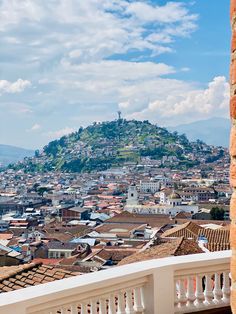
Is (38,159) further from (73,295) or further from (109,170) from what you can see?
(73,295)

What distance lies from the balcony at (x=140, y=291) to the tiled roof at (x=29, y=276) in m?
1.48

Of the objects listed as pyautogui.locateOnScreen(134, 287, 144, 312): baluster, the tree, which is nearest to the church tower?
the tree

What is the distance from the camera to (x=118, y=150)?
11406 centimetres

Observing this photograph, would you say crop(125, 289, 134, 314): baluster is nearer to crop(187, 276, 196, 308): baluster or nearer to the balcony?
the balcony

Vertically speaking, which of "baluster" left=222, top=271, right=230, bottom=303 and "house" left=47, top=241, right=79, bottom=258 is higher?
"baluster" left=222, top=271, right=230, bottom=303

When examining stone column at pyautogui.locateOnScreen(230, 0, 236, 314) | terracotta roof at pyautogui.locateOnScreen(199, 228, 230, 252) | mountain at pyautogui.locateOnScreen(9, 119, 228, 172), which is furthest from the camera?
mountain at pyautogui.locateOnScreen(9, 119, 228, 172)

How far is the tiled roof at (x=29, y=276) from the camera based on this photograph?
12.8ft

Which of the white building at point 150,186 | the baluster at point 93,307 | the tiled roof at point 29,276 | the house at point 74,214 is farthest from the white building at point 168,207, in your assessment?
the baluster at point 93,307

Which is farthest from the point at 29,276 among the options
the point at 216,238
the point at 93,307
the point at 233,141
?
the point at 216,238

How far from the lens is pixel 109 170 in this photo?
340ft

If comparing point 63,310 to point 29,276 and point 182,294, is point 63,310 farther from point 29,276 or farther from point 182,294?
point 29,276

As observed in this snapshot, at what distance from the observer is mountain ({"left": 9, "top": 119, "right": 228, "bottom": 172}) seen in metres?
108

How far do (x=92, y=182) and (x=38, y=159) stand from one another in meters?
42.0

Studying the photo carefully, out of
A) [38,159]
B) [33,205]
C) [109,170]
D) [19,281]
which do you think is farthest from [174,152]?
[19,281]
